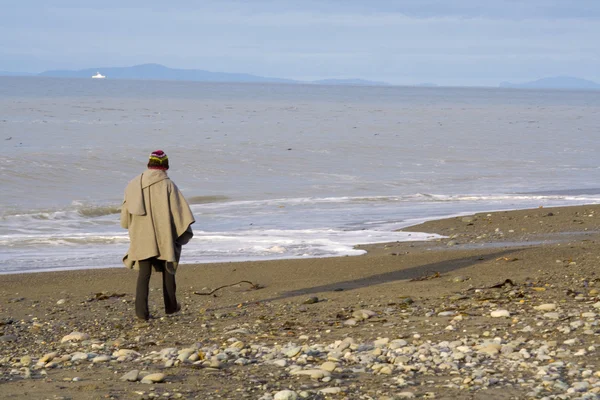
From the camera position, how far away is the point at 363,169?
27.5 meters

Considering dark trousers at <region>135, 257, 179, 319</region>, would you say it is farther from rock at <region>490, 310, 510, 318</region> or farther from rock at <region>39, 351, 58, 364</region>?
rock at <region>490, 310, 510, 318</region>

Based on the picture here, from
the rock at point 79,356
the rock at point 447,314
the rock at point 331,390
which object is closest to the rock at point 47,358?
the rock at point 79,356

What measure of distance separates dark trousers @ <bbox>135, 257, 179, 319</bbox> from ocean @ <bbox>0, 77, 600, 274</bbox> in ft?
11.2

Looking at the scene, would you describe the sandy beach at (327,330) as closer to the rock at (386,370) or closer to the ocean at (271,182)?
the rock at (386,370)

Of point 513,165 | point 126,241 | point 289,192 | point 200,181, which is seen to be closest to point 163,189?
point 126,241

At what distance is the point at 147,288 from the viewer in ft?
25.6

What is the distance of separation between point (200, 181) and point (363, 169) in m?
6.00

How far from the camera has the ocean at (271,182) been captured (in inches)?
520

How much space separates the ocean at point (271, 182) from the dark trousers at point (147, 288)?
3403 mm

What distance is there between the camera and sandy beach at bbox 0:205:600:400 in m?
5.24

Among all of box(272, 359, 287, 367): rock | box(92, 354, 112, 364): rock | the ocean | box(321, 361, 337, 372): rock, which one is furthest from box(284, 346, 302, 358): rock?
the ocean

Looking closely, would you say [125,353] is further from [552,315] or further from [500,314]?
[552,315]

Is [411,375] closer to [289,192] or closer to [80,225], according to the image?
[80,225]

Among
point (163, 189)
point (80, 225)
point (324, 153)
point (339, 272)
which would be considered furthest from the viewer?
point (324, 153)
